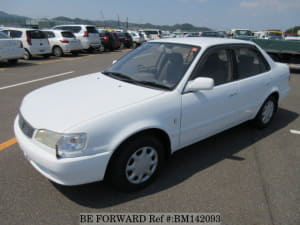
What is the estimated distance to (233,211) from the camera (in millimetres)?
2664

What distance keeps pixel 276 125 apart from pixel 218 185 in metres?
2.61

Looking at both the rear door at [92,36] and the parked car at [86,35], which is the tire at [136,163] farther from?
the rear door at [92,36]

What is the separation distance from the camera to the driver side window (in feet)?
10.9

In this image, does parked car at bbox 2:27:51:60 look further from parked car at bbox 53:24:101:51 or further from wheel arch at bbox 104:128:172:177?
wheel arch at bbox 104:128:172:177

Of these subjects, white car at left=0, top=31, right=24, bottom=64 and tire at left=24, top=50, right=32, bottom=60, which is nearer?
white car at left=0, top=31, right=24, bottom=64

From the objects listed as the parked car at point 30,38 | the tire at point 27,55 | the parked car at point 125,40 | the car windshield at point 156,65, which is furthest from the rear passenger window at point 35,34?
the parked car at point 125,40

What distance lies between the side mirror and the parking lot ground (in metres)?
1.08

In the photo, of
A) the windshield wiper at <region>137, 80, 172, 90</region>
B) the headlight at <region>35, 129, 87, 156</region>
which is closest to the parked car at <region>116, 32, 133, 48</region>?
the windshield wiper at <region>137, 80, 172, 90</region>

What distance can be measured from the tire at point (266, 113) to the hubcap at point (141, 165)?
7.92 ft

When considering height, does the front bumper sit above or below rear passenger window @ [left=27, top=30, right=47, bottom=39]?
below

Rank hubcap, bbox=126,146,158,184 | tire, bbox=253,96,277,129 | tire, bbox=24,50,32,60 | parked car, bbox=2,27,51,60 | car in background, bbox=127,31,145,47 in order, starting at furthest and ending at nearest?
1. car in background, bbox=127,31,145,47
2. tire, bbox=24,50,32,60
3. parked car, bbox=2,27,51,60
4. tire, bbox=253,96,277,129
5. hubcap, bbox=126,146,158,184

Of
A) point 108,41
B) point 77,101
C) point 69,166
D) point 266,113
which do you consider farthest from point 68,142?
point 108,41

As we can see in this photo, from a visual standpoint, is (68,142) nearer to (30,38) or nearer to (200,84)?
(200,84)

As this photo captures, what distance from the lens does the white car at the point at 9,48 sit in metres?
10.8
